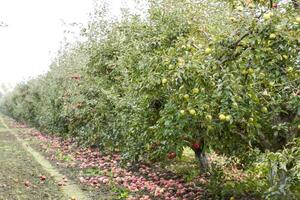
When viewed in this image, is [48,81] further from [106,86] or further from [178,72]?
[178,72]

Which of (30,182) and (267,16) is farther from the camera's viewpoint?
(30,182)

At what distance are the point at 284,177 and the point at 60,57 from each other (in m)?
20.3

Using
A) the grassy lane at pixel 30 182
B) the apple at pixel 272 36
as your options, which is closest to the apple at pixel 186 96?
the apple at pixel 272 36

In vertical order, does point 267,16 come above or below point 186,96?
above

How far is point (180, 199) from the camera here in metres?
8.52

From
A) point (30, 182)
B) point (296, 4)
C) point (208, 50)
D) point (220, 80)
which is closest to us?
point (220, 80)

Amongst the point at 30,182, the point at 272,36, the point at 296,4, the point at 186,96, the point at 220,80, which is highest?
the point at 296,4

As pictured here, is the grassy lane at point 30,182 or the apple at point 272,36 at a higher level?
the apple at point 272,36

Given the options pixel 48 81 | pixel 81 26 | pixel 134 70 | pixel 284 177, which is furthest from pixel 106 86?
pixel 48 81

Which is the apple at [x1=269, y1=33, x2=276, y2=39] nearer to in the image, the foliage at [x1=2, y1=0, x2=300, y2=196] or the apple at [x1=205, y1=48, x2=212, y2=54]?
the foliage at [x1=2, y1=0, x2=300, y2=196]

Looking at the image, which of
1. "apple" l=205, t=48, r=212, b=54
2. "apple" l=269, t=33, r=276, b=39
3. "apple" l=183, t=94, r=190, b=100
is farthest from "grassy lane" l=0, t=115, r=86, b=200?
"apple" l=269, t=33, r=276, b=39

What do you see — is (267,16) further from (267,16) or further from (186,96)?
(186,96)

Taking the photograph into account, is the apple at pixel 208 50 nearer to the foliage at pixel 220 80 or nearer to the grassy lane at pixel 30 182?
the foliage at pixel 220 80

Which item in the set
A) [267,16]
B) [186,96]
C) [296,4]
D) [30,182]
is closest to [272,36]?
[267,16]
